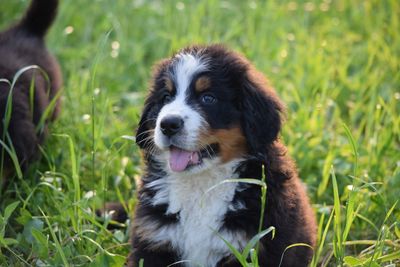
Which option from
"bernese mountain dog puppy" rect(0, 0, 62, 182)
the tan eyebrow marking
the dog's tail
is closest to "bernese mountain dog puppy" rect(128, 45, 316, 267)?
the tan eyebrow marking

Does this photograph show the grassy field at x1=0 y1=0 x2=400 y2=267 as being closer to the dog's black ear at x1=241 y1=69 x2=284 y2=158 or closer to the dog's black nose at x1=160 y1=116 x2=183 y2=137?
the dog's black ear at x1=241 y1=69 x2=284 y2=158

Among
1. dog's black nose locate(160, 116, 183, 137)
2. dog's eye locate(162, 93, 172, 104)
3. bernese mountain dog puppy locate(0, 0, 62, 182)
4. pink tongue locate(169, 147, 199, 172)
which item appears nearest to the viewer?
dog's black nose locate(160, 116, 183, 137)

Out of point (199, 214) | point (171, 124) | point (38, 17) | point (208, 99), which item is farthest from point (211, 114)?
point (38, 17)

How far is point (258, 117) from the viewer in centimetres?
333

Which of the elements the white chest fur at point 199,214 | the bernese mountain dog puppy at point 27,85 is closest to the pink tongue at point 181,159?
the white chest fur at point 199,214

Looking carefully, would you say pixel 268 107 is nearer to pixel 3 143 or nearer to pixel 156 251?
pixel 156 251

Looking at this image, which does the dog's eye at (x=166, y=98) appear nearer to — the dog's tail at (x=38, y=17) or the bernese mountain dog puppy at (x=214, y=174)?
the bernese mountain dog puppy at (x=214, y=174)

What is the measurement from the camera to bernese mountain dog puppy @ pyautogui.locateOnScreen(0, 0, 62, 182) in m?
4.15

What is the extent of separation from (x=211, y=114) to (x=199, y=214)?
18.1 inches

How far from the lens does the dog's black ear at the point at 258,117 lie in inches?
130

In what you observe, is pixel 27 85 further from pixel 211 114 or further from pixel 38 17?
pixel 211 114

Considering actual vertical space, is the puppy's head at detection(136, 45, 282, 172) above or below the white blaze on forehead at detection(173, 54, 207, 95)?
below

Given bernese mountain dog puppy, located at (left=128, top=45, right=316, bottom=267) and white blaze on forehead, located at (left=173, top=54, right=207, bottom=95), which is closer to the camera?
bernese mountain dog puppy, located at (left=128, top=45, right=316, bottom=267)

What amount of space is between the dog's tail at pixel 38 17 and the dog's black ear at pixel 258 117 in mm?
2067
